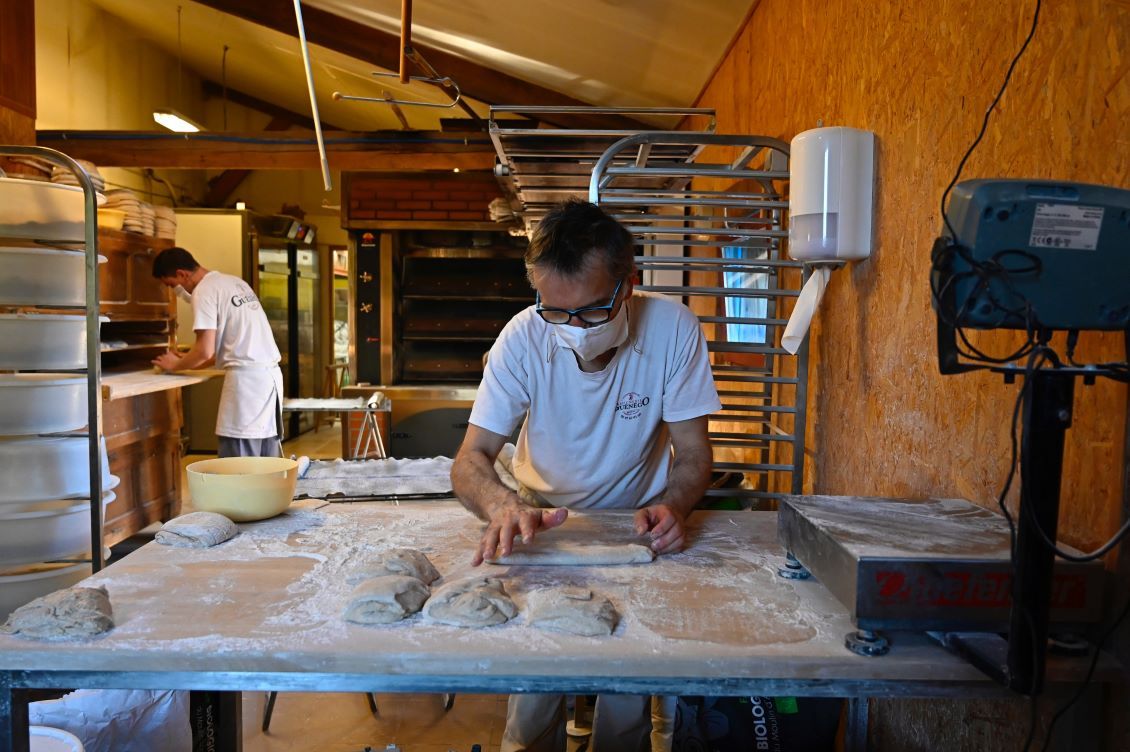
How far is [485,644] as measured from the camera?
1174 millimetres

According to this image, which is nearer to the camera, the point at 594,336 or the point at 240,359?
the point at 594,336

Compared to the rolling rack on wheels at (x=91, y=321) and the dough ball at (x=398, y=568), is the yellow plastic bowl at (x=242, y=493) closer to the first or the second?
the dough ball at (x=398, y=568)

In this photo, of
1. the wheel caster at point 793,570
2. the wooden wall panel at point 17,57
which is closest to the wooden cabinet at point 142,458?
the wooden wall panel at point 17,57

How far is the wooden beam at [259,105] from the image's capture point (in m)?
10.8

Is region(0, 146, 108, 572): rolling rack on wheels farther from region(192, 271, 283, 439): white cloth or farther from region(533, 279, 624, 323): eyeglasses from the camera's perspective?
region(533, 279, 624, 323): eyeglasses

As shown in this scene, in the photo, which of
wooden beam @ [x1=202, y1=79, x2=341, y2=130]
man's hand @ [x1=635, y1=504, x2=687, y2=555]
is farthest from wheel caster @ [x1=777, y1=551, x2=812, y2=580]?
wooden beam @ [x1=202, y1=79, x2=341, y2=130]

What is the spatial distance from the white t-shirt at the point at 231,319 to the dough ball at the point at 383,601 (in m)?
4.12

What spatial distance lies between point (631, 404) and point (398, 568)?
2.71 ft

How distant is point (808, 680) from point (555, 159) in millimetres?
3119

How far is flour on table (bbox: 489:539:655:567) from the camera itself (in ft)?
5.12

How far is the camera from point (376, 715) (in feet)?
9.77

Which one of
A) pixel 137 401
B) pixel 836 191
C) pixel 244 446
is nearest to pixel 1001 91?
pixel 836 191

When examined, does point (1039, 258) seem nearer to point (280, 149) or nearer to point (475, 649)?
point (475, 649)

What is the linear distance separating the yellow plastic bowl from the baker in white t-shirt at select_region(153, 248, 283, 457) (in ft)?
11.1
